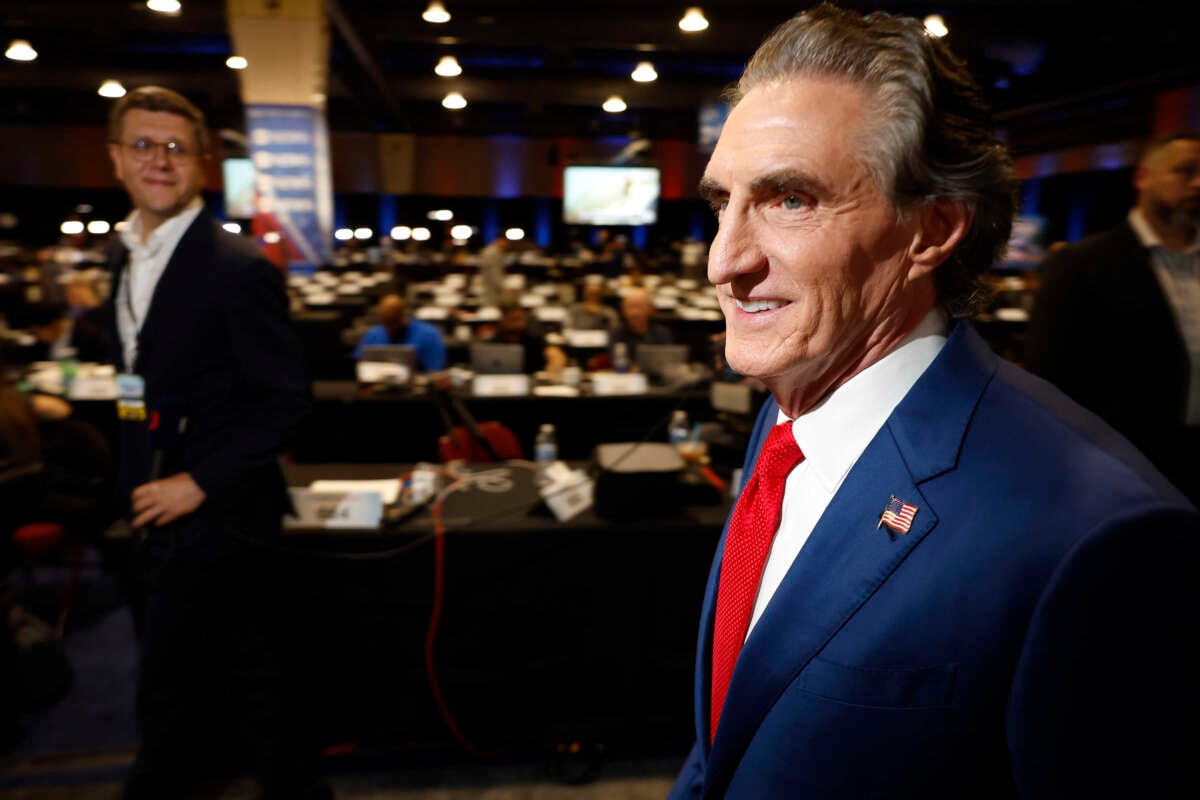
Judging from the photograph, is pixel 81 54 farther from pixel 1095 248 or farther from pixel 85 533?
pixel 1095 248

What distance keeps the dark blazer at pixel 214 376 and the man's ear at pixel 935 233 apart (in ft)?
5.00

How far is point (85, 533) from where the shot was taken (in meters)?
3.61

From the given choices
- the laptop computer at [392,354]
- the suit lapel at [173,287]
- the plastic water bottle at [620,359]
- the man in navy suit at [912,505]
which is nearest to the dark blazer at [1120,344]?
the man in navy suit at [912,505]

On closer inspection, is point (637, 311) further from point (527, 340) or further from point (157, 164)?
point (157, 164)

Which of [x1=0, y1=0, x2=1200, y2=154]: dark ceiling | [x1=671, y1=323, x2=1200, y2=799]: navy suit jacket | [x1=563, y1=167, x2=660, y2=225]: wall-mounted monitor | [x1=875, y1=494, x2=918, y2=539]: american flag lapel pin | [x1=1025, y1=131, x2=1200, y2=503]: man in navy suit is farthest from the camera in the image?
[x1=563, y1=167, x2=660, y2=225]: wall-mounted monitor

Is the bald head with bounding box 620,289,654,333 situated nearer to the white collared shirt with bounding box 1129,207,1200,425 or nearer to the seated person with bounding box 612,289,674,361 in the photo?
the seated person with bounding box 612,289,674,361

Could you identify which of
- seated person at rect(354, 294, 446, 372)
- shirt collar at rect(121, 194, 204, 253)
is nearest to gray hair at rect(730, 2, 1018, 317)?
shirt collar at rect(121, 194, 204, 253)

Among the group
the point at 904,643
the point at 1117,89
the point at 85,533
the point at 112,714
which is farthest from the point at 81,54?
the point at 904,643

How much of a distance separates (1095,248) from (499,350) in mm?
4026

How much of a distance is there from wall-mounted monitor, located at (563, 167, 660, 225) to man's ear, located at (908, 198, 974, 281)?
17.0m

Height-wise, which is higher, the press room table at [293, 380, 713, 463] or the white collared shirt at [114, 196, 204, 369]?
the white collared shirt at [114, 196, 204, 369]

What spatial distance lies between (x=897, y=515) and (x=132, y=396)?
175 centimetres

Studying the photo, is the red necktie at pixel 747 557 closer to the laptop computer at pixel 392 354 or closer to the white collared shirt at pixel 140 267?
the white collared shirt at pixel 140 267

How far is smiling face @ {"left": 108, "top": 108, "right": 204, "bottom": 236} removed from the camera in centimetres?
174
